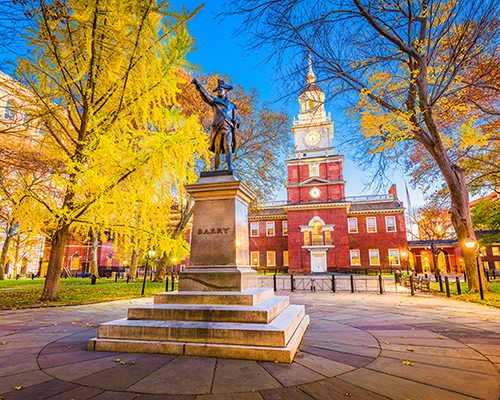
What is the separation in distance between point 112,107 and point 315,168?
3554 centimetres

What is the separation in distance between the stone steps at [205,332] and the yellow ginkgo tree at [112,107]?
444 cm

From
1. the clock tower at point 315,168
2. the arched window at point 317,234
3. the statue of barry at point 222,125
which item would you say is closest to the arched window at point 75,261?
the clock tower at point 315,168

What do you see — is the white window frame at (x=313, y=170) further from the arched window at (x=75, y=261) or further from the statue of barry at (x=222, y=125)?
the arched window at (x=75, y=261)

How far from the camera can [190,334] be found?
4.04 meters

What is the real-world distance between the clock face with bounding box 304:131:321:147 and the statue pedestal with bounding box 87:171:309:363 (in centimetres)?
3821

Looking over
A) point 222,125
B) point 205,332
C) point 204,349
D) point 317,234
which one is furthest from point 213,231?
point 317,234

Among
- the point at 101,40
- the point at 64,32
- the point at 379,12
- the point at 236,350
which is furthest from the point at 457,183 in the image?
the point at 64,32

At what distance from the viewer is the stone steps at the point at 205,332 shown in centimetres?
379

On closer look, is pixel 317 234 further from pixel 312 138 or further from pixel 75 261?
pixel 75 261

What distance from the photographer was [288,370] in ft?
10.7

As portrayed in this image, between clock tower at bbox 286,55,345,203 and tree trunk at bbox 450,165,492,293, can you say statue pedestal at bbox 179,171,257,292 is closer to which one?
tree trunk at bbox 450,165,492,293

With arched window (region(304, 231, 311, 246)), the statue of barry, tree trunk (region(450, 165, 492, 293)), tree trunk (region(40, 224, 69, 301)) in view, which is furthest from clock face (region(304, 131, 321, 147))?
tree trunk (region(40, 224, 69, 301))

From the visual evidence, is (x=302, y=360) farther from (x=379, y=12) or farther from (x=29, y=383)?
(x=379, y=12)

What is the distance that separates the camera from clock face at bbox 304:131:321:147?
42.3 m
